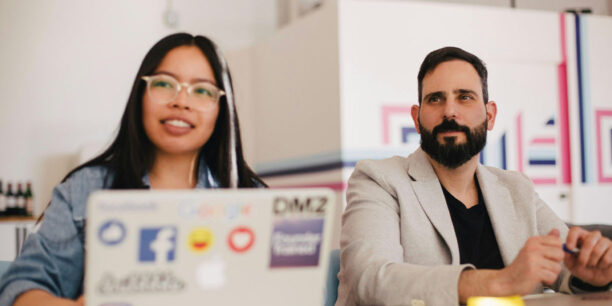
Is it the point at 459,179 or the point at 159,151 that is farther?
the point at 459,179

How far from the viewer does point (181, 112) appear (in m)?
1.38

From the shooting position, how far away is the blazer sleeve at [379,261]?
1376 mm

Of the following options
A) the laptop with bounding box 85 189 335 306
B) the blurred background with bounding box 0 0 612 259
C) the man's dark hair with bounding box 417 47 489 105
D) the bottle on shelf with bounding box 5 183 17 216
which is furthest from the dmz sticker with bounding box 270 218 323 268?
the bottle on shelf with bounding box 5 183 17 216

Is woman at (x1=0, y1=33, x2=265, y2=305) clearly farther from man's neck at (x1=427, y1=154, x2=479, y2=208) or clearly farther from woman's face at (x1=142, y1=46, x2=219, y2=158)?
man's neck at (x1=427, y1=154, x2=479, y2=208)

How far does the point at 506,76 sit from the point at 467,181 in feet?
11.4

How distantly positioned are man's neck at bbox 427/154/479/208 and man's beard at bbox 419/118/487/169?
0.12 feet

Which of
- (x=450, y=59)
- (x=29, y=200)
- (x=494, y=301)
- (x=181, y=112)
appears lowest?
(x=494, y=301)

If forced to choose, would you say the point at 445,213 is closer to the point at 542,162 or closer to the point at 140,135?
the point at 140,135

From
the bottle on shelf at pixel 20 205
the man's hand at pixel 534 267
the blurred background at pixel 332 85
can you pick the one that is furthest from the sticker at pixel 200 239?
the bottle on shelf at pixel 20 205

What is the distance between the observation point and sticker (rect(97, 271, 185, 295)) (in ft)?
2.44

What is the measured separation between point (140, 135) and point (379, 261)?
2.17 ft

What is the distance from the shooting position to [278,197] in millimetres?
774

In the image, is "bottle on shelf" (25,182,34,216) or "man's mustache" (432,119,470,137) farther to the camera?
"bottle on shelf" (25,182,34,216)

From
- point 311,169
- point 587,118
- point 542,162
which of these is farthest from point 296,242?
point 587,118
